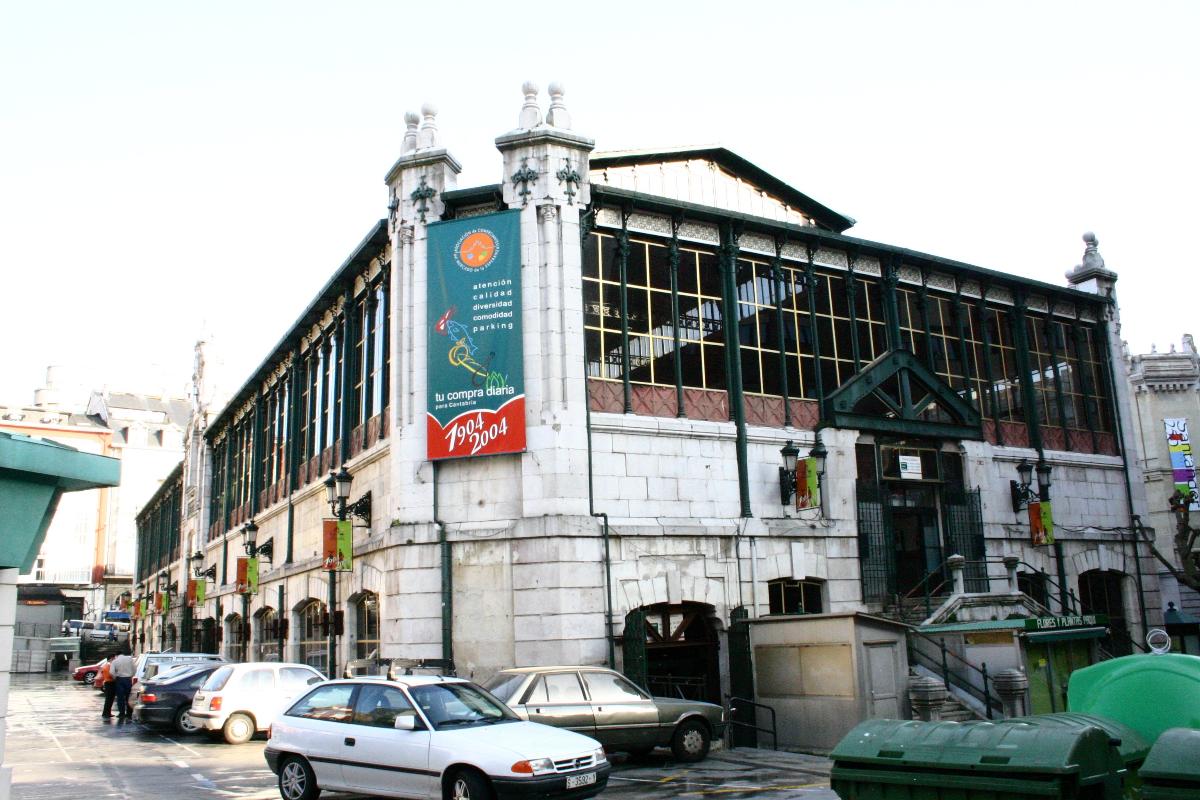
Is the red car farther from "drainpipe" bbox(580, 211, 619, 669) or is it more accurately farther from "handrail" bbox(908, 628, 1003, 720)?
"handrail" bbox(908, 628, 1003, 720)

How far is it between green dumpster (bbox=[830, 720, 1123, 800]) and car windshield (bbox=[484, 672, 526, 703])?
22.9 ft

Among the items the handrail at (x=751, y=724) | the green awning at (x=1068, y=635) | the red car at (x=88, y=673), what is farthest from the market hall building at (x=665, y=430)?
the red car at (x=88, y=673)

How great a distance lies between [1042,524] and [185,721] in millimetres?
20106

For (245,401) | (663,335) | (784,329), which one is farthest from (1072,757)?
(245,401)

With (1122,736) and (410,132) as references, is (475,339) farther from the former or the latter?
(1122,736)

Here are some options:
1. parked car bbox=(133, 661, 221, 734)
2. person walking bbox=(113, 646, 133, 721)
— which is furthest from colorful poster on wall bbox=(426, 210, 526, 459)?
person walking bbox=(113, 646, 133, 721)

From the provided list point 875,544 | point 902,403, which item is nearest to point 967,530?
point 875,544

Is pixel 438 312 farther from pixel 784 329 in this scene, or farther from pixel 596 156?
pixel 784 329

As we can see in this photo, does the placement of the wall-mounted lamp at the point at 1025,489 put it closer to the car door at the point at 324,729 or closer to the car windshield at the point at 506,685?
the car windshield at the point at 506,685

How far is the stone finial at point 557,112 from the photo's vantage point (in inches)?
835

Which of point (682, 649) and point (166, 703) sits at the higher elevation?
point (682, 649)

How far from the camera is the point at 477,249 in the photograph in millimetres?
20734

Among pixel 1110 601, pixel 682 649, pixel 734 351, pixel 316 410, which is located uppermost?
pixel 316 410

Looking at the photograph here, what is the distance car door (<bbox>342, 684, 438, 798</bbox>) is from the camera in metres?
11.1
